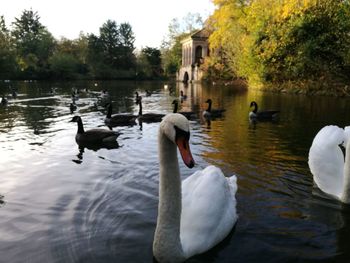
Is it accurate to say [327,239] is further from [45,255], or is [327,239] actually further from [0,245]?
[0,245]

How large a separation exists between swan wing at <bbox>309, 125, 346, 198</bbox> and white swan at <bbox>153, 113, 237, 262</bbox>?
7.43 ft

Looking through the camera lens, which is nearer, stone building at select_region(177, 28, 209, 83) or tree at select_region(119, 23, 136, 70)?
stone building at select_region(177, 28, 209, 83)

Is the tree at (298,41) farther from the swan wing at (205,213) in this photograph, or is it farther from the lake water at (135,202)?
the swan wing at (205,213)

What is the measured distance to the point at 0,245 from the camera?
221 inches

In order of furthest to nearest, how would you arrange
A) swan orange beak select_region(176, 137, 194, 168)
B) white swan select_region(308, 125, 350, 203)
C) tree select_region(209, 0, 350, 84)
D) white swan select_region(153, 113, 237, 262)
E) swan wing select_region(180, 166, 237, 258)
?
1. tree select_region(209, 0, 350, 84)
2. white swan select_region(308, 125, 350, 203)
3. swan wing select_region(180, 166, 237, 258)
4. white swan select_region(153, 113, 237, 262)
5. swan orange beak select_region(176, 137, 194, 168)

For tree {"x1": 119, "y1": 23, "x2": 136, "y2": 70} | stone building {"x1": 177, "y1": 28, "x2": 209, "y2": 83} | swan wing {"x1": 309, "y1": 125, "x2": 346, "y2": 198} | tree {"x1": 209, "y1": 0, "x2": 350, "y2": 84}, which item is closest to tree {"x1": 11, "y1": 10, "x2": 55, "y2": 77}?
tree {"x1": 119, "y1": 23, "x2": 136, "y2": 70}

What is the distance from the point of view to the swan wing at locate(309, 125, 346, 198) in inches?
278

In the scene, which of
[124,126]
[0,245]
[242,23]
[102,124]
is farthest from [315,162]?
[242,23]

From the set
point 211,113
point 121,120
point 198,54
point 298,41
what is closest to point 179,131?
point 121,120

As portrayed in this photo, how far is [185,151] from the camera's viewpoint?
12.8 ft

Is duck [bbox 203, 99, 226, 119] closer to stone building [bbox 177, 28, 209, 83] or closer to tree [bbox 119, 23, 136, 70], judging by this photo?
stone building [bbox 177, 28, 209, 83]

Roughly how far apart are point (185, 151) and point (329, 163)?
416 centimetres

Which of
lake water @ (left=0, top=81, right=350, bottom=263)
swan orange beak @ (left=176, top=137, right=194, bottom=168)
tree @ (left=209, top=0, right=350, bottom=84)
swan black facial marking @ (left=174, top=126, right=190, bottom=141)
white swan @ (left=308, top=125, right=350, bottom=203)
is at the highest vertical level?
tree @ (left=209, top=0, right=350, bottom=84)

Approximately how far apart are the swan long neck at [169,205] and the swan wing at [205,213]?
223 millimetres
